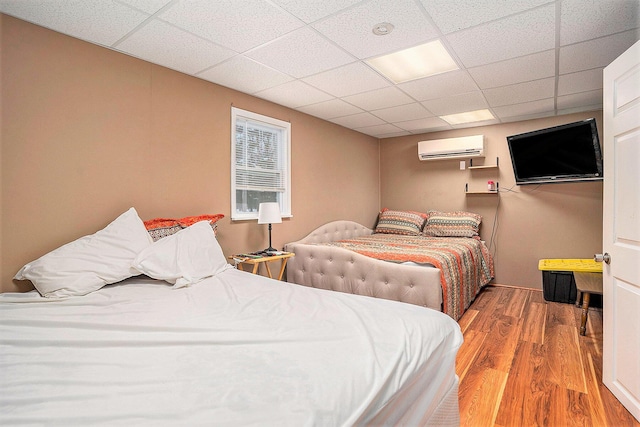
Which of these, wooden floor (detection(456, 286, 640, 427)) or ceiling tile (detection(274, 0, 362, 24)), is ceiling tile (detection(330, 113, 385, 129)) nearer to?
ceiling tile (detection(274, 0, 362, 24))

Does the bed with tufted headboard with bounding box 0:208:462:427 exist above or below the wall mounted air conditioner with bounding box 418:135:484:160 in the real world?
below

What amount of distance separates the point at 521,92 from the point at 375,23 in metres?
2.13

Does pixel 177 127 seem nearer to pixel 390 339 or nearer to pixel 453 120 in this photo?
pixel 390 339

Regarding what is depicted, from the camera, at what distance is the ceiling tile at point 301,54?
223cm

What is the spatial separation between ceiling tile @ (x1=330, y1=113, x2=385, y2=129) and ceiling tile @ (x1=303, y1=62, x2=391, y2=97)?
0.91 metres

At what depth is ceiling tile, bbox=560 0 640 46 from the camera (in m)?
1.83

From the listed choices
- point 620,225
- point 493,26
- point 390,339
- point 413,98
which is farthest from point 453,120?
point 390,339

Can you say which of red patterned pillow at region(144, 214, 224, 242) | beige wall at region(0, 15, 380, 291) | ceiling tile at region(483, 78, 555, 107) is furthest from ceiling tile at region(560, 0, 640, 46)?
Answer: red patterned pillow at region(144, 214, 224, 242)

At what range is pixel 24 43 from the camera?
78.4 inches

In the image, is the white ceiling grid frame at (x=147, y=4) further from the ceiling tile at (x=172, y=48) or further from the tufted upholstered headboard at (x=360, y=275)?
the tufted upholstered headboard at (x=360, y=275)

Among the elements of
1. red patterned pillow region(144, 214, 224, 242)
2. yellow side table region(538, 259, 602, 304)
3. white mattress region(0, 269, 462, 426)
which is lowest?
yellow side table region(538, 259, 602, 304)

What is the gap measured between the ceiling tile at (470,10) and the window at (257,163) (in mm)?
2065

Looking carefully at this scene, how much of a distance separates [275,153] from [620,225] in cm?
309

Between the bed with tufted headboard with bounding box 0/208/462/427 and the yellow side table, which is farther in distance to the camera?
the yellow side table
